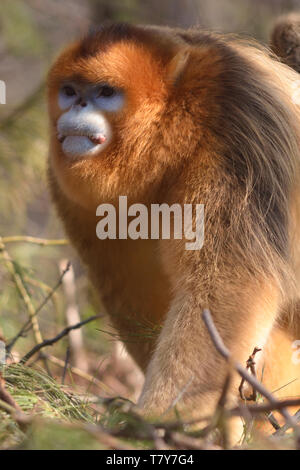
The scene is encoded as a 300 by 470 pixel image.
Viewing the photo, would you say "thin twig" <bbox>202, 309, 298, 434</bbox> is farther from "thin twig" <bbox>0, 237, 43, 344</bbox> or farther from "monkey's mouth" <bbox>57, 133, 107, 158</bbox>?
"thin twig" <bbox>0, 237, 43, 344</bbox>

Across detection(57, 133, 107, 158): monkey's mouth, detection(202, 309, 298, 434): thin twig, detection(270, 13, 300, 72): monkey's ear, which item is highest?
detection(270, 13, 300, 72): monkey's ear

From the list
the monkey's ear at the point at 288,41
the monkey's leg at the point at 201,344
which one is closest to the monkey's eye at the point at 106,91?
the monkey's leg at the point at 201,344

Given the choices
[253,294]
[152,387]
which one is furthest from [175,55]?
[152,387]

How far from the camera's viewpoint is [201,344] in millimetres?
2512

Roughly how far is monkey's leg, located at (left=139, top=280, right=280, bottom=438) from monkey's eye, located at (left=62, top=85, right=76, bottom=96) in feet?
3.45

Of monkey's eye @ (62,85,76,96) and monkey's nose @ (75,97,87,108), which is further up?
monkey's eye @ (62,85,76,96)

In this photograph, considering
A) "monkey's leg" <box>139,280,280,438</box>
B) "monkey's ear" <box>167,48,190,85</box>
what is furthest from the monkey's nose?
"monkey's leg" <box>139,280,280,438</box>

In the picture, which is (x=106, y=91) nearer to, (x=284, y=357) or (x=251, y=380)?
(x=284, y=357)

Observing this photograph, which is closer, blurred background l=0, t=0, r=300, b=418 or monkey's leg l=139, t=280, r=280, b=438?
monkey's leg l=139, t=280, r=280, b=438

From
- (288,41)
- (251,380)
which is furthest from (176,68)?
(251,380)

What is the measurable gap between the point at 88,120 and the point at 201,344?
1041 millimetres

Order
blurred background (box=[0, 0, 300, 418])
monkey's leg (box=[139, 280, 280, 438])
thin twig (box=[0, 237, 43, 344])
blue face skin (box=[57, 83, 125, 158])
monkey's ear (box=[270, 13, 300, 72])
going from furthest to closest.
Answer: blurred background (box=[0, 0, 300, 418]), thin twig (box=[0, 237, 43, 344]), monkey's ear (box=[270, 13, 300, 72]), blue face skin (box=[57, 83, 125, 158]), monkey's leg (box=[139, 280, 280, 438])

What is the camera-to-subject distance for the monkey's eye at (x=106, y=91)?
9.50 ft

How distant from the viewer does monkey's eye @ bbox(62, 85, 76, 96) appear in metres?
3.02
